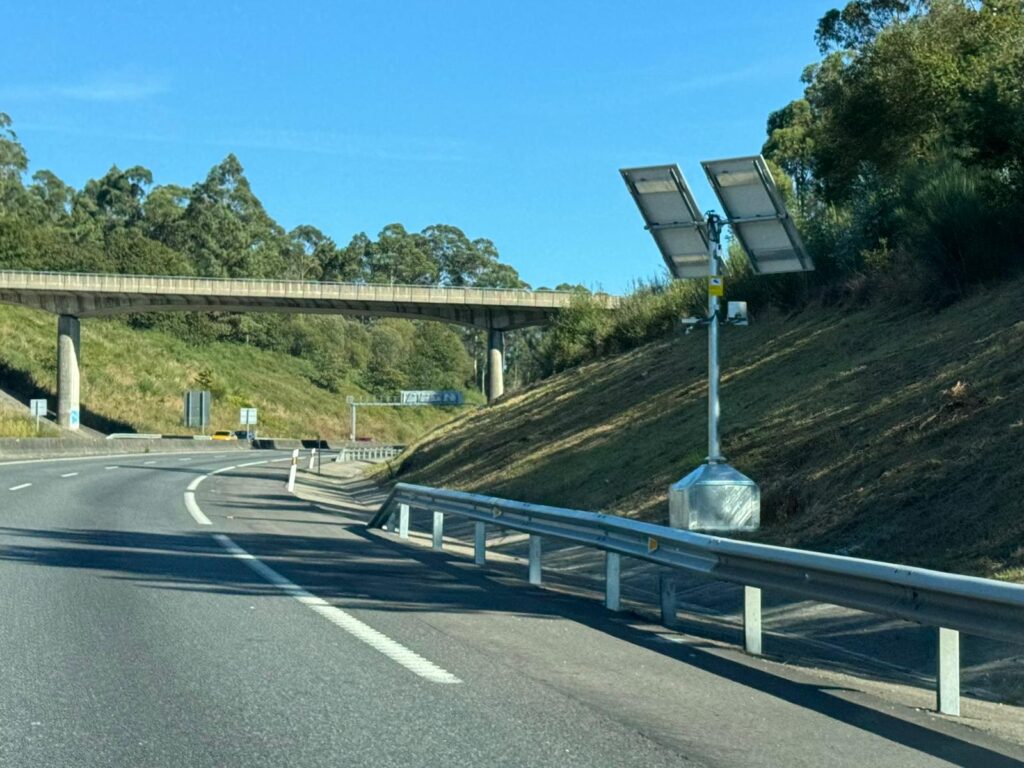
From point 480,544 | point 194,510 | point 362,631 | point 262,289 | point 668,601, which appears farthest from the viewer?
point 262,289

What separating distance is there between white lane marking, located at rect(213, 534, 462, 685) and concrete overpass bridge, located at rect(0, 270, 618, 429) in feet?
196

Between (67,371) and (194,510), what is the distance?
5557cm

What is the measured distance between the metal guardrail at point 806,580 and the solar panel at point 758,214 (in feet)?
13.8

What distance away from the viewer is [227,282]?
72.2 metres

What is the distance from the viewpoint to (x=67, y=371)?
75.2 metres

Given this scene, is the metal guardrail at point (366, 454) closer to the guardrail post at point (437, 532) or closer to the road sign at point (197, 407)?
the road sign at point (197, 407)

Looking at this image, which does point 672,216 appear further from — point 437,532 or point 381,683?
point 381,683

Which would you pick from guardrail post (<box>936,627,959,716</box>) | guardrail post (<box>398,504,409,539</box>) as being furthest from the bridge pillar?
guardrail post (<box>936,627,959,716</box>)

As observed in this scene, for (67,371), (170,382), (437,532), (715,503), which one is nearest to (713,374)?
(715,503)

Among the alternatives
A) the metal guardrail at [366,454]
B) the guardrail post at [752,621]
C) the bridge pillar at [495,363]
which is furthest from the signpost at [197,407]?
the guardrail post at [752,621]

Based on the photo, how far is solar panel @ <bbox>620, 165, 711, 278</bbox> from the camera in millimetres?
14641

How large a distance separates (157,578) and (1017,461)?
8013mm

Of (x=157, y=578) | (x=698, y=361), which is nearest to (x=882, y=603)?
(x=157, y=578)

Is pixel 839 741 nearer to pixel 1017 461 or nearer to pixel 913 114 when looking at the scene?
pixel 1017 461
